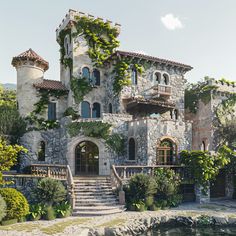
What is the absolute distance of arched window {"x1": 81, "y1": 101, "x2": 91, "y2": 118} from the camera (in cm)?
3044

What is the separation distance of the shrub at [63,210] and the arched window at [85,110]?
1360cm

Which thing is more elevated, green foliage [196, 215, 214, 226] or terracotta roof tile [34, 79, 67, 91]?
terracotta roof tile [34, 79, 67, 91]

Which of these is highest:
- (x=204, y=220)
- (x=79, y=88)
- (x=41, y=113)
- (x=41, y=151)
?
(x=79, y=88)

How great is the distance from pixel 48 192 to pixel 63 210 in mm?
1681

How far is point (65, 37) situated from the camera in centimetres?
3256

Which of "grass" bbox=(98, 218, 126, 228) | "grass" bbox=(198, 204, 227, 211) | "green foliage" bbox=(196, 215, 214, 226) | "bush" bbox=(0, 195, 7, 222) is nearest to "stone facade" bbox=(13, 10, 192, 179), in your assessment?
"grass" bbox=(198, 204, 227, 211)

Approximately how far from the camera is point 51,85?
30.5 metres

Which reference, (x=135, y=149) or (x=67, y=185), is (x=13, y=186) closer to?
(x=67, y=185)

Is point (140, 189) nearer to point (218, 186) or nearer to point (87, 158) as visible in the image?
point (87, 158)

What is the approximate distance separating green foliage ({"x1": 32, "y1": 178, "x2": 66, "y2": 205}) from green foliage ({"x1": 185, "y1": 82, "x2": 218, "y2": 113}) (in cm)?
2235

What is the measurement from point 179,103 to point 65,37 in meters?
16.5

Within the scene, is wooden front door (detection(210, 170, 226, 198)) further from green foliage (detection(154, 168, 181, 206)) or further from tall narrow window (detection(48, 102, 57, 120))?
tall narrow window (detection(48, 102, 57, 120))

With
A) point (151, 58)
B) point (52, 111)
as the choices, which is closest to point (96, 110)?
point (52, 111)

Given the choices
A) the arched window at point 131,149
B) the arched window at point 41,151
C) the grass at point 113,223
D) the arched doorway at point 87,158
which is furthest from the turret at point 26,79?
the grass at point 113,223
